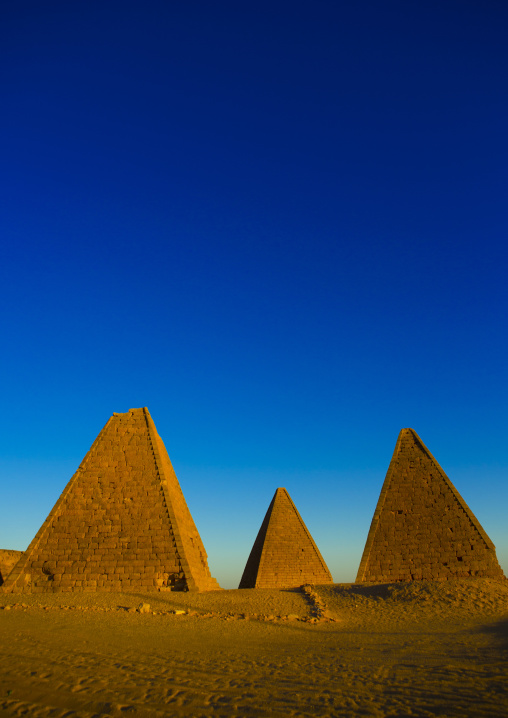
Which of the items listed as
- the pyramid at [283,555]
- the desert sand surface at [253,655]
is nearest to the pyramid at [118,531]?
the desert sand surface at [253,655]

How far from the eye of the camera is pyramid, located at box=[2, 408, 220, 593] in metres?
13.5

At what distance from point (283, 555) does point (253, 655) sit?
16111 millimetres

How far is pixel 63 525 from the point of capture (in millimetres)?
14578

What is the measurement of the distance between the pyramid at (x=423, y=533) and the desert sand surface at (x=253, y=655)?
6.86ft

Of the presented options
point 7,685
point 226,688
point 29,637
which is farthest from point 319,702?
point 29,637

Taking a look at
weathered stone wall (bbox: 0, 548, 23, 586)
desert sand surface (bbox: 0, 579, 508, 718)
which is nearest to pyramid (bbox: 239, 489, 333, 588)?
desert sand surface (bbox: 0, 579, 508, 718)

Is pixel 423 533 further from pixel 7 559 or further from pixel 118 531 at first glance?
pixel 7 559

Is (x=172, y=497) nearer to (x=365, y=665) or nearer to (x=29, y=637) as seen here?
(x=29, y=637)

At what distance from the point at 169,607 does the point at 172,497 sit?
4201 mm

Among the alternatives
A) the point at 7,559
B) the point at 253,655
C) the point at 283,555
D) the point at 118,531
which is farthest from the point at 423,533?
the point at 7,559

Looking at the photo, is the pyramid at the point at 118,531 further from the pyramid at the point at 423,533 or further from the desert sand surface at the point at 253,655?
the pyramid at the point at 423,533

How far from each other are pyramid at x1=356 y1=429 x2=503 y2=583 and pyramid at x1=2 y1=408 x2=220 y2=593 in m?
6.13

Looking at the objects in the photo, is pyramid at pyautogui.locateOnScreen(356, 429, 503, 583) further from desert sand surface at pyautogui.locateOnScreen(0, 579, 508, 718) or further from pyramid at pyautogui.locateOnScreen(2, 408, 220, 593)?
pyramid at pyautogui.locateOnScreen(2, 408, 220, 593)

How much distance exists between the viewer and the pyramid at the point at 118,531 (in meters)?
13.5
